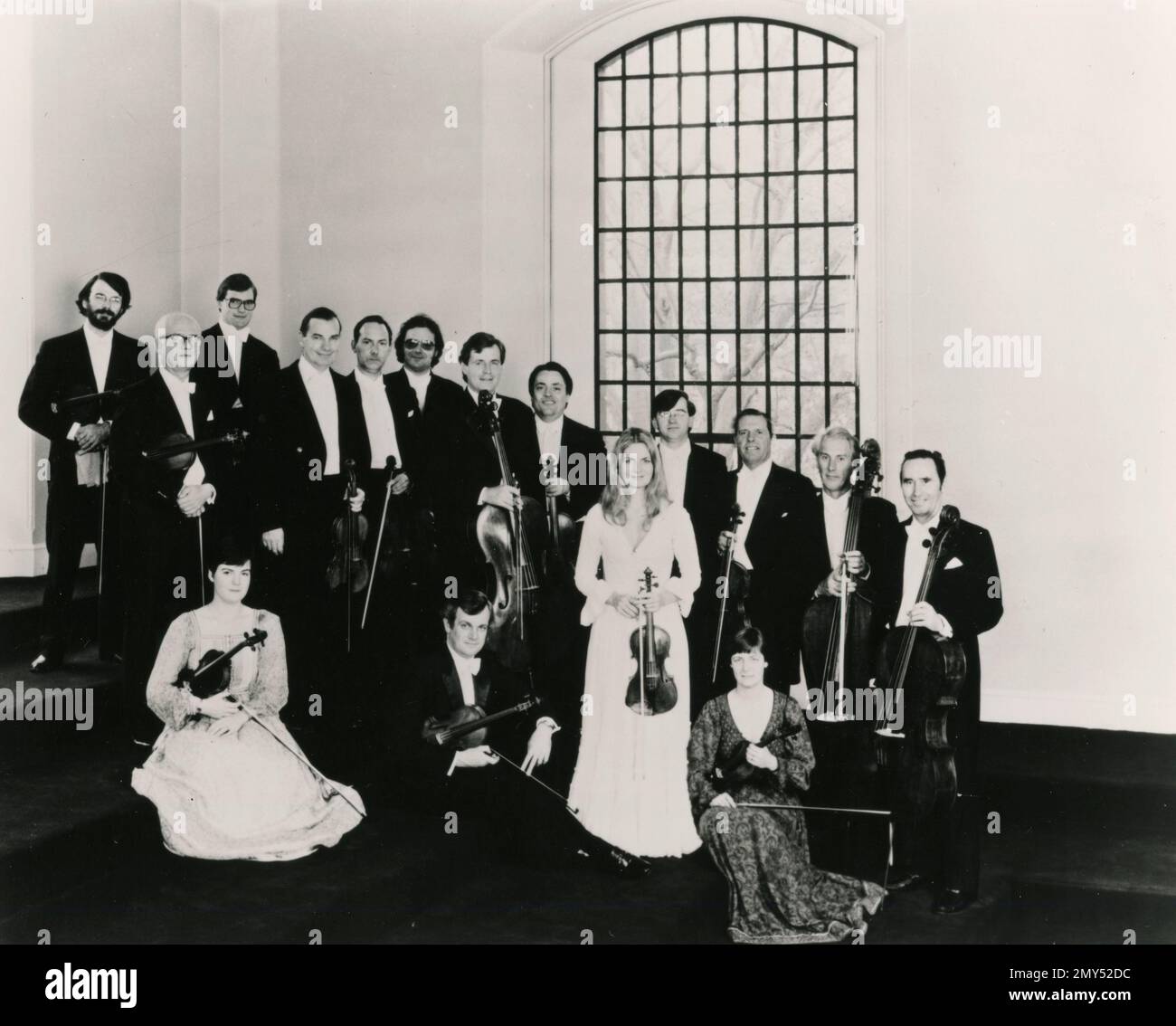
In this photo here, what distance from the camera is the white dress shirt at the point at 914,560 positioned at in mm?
5234

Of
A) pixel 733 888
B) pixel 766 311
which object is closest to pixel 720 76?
pixel 766 311

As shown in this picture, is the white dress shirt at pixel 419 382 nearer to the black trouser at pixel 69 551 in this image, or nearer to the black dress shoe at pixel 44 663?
the black trouser at pixel 69 551

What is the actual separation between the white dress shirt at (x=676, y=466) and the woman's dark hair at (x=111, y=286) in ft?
8.36

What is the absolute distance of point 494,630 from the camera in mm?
5762

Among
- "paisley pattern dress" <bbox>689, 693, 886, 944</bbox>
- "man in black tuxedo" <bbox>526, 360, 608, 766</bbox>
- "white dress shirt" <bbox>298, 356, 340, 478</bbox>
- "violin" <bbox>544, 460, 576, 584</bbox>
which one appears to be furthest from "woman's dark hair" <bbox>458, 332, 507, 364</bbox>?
"paisley pattern dress" <bbox>689, 693, 886, 944</bbox>

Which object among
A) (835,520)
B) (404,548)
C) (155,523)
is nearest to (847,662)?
(835,520)

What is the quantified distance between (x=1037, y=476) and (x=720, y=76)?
9.02 feet

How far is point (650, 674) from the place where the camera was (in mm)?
5516

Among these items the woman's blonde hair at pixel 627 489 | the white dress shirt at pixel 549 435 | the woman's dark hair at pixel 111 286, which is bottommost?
the woman's blonde hair at pixel 627 489

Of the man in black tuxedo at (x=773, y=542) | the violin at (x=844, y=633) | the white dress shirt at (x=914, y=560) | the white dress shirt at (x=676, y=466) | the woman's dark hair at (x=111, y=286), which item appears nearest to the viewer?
the white dress shirt at (x=914, y=560)

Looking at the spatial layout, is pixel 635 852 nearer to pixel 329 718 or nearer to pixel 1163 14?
pixel 329 718

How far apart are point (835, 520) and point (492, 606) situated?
1459 mm

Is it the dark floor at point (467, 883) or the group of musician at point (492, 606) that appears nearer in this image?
the dark floor at point (467, 883)

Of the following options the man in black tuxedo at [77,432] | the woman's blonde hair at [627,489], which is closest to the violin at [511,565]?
the woman's blonde hair at [627,489]
